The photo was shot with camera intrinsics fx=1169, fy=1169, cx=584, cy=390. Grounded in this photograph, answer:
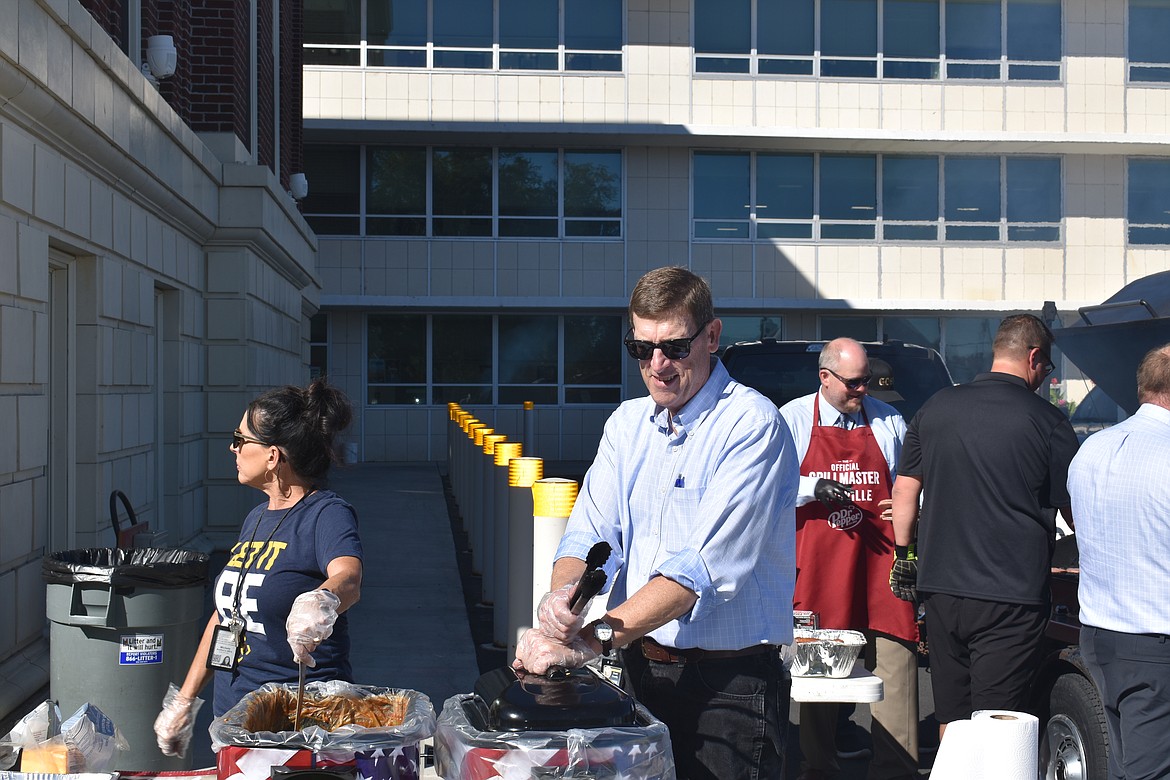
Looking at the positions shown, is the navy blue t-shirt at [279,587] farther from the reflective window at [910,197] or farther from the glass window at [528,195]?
the reflective window at [910,197]

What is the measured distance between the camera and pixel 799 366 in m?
9.63

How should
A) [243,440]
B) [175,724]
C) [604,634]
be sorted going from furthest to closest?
[243,440]
[175,724]
[604,634]

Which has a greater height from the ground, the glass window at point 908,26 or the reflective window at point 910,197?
the glass window at point 908,26

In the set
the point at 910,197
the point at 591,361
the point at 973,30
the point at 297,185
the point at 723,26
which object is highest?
the point at 973,30

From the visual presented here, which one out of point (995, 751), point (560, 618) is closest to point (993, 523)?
point (560, 618)

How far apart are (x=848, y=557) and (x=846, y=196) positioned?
22123mm

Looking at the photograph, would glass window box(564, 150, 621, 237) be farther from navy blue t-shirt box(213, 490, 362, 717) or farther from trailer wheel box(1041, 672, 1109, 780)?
navy blue t-shirt box(213, 490, 362, 717)

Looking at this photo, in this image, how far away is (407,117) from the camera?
25.3 meters

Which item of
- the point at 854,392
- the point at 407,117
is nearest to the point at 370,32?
the point at 407,117

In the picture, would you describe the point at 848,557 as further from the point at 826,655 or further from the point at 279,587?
the point at 279,587

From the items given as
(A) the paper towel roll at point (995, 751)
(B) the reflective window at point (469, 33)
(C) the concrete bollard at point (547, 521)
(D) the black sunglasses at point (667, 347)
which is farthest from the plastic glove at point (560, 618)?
(B) the reflective window at point (469, 33)

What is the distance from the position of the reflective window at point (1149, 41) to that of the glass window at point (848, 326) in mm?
8367

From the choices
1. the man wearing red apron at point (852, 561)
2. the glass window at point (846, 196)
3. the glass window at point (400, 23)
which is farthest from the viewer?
the glass window at point (846, 196)

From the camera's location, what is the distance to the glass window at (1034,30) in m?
26.8
